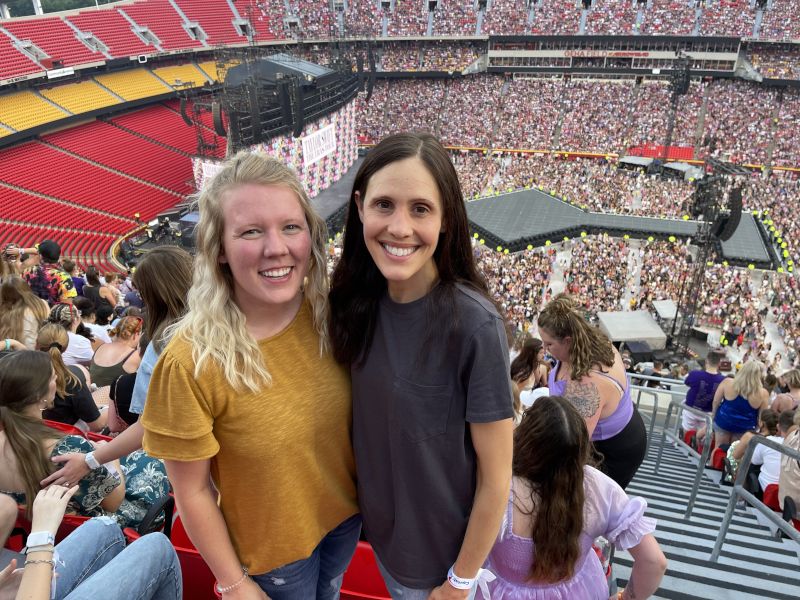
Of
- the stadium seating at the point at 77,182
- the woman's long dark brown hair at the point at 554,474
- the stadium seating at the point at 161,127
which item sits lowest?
the stadium seating at the point at 77,182

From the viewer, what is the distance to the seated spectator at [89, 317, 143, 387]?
14.0 feet

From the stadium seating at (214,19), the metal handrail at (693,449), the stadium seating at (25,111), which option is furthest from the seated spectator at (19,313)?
the stadium seating at (214,19)

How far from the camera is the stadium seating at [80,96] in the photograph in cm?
2600

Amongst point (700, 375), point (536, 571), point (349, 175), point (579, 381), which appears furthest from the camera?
point (349, 175)

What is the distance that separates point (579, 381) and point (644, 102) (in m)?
35.4

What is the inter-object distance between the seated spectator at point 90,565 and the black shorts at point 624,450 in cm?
235

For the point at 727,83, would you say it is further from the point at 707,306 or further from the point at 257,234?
the point at 257,234

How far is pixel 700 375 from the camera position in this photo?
683cm

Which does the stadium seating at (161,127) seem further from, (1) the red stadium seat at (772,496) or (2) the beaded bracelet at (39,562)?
(2) the beaded bracelet at (39,562)

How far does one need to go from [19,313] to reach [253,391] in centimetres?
A: 437

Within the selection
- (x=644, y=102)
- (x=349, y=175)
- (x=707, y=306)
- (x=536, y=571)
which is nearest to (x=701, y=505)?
(x=536, y=571)

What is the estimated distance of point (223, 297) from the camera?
164 centimetres

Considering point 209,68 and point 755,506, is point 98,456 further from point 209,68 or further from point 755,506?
point 209,68

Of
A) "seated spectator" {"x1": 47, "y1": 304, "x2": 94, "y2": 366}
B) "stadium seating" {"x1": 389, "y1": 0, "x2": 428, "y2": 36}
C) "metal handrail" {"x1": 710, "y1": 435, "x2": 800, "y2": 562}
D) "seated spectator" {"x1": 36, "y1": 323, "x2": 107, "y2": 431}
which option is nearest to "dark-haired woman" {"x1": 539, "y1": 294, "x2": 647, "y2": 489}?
"metal handrail" {"x1": 710, "y1": 435, "x2": 800, "y2": 562}
